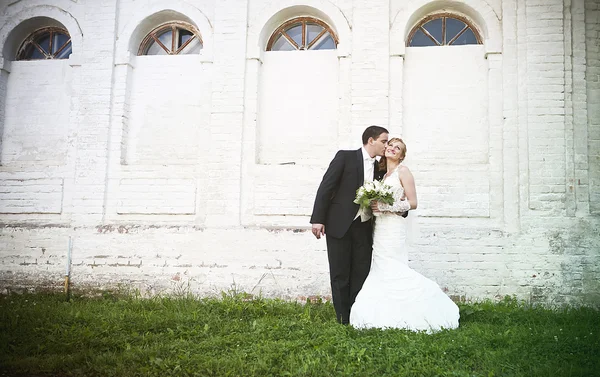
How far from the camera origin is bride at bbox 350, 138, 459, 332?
5.68 metres

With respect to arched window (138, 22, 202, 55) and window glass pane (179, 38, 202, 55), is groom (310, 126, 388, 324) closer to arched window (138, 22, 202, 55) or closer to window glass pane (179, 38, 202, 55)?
window glass pane (179, 38, 202, 55)

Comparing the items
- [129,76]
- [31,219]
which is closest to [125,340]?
[31,219]

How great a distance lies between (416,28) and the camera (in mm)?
8734

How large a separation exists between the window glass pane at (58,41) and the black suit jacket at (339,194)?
6198mm

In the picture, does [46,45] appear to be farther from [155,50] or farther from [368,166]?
[368,166]

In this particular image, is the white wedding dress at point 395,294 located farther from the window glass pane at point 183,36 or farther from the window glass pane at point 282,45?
the window glass pane at point 183,36

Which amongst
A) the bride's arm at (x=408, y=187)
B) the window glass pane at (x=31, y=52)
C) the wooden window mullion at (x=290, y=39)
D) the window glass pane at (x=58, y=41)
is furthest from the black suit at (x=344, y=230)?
the window glass pane at (x=31, y=52)

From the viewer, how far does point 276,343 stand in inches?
206

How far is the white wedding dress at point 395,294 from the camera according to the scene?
18.6ft

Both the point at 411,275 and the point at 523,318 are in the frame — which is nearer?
the point at 411,275

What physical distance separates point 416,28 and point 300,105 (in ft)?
7.55

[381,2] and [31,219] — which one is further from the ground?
[381,2]

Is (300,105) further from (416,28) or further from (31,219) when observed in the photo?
(31,219)

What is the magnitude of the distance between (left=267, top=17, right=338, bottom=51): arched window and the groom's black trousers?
3879mm
